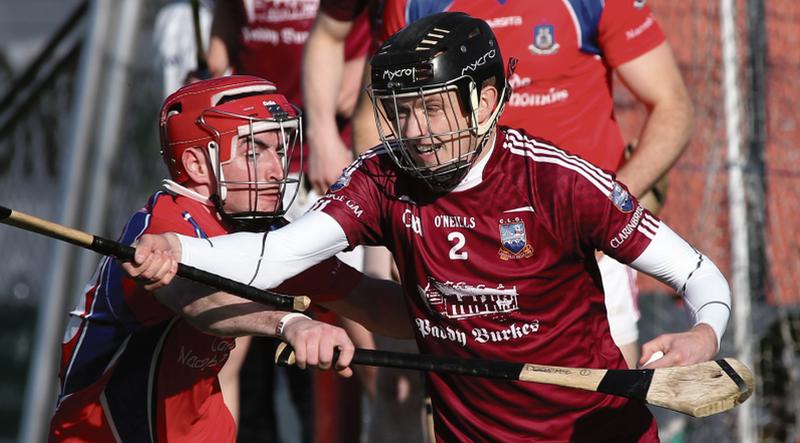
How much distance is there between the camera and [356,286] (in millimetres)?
3785

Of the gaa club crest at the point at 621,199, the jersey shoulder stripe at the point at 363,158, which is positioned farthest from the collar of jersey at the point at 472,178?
the gaa club crest at the point at 621,199

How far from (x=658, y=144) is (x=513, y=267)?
44.4 inches

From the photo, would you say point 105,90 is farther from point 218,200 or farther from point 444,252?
point 444,252

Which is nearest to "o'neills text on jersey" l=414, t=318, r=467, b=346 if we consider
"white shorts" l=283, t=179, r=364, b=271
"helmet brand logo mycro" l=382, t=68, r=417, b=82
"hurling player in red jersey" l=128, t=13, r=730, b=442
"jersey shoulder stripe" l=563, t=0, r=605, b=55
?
"hurling player in red jersey" l=128, t=13, r=730, b=442

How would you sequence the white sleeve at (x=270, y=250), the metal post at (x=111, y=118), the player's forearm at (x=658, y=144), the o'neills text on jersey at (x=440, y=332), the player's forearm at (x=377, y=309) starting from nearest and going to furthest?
the white sleeve at (x=270, y=250), the o'neills text on jersey at (x=440, y=332), the player's forearm at (x=377, y=309), the player's forearm at (x=658, y=144), the metal post at (x=111, y=118)

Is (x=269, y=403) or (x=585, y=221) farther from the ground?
(x=585, y=221)

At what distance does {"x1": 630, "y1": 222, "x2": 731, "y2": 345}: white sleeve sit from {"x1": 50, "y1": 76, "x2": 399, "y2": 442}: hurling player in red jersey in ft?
3.03

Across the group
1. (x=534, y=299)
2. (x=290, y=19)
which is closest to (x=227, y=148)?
(x=534, y=299)

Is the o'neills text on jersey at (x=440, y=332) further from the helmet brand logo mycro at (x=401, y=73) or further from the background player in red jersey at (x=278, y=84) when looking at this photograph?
the background player in red jersey at (x=278, y=84)

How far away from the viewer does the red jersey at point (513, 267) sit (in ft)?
10.9

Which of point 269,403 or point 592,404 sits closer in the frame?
point 592,404

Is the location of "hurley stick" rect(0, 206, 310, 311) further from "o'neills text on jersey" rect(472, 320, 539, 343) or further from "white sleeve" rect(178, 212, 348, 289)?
"o'neills text on jersey" rect(472, 320, 539, 343)

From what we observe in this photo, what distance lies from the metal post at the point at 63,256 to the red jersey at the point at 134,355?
3.45 metres

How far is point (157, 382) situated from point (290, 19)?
7.59 ft
